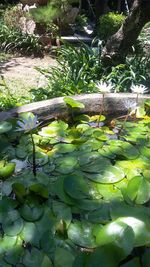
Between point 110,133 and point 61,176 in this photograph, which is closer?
point 61,176

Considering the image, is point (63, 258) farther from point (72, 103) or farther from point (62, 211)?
point (72, 103)

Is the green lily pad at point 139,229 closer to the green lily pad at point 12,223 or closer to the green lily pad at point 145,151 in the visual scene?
the green lily pad at point 12,223

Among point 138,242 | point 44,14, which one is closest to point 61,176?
point 138,242

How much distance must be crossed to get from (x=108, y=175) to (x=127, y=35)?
8.34ft

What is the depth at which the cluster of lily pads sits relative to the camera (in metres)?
1.22

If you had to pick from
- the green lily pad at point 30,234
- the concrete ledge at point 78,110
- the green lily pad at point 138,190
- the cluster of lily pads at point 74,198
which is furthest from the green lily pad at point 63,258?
the concrete ledge at point 78,110

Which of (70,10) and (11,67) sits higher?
(70,10)

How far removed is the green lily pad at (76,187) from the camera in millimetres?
1471

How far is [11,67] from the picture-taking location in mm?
5051

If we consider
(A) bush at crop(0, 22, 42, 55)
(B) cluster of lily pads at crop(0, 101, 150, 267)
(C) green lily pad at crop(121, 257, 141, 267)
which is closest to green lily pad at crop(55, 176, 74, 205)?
(B) cluster of lily pads at crop(0, 101, 150, 267)

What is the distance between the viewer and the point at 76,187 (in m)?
1.50

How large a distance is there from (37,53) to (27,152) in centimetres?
414

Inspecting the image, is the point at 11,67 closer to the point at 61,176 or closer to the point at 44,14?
the point at 44,14

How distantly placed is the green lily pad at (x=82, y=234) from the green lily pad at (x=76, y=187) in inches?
5.2
